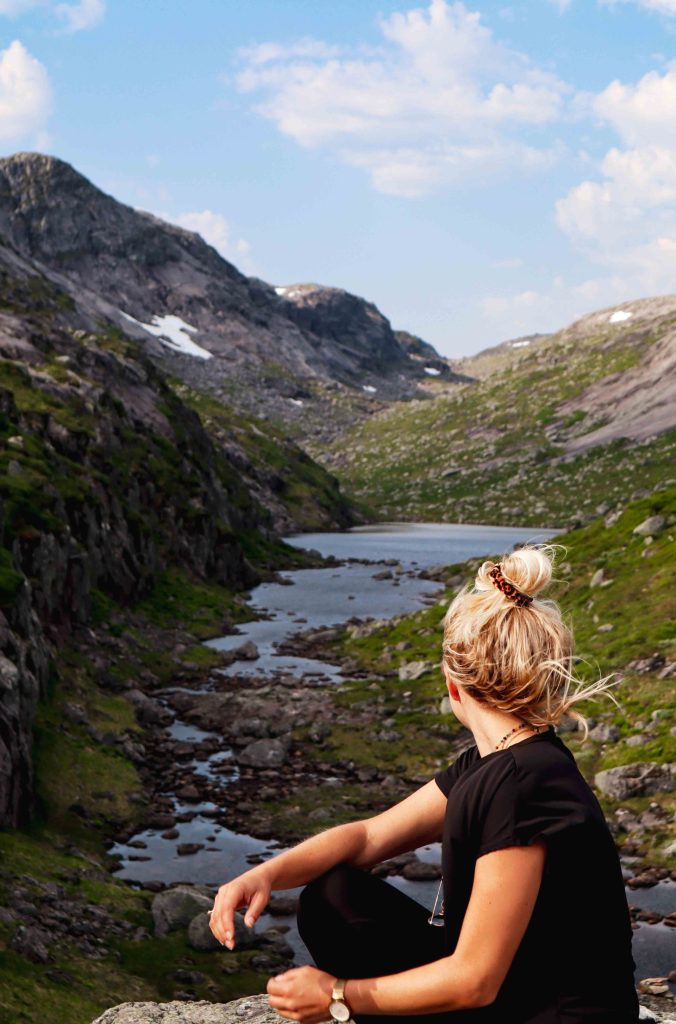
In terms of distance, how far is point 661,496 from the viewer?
43312mm

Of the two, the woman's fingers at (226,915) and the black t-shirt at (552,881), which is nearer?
the black t-shirt at (552,881)

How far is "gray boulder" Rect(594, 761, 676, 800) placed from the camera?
963 inches

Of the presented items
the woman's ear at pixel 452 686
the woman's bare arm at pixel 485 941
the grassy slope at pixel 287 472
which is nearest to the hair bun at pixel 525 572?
the woman's ear at pixel 452 686

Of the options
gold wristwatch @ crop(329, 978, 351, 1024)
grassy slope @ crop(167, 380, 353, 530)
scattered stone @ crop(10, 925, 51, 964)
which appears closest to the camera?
gold wristwatch @ crop(329, 978, 351, 1024)

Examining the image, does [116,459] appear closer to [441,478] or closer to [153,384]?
[153,384]

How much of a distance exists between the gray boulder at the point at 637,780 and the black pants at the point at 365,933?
67.3 ft

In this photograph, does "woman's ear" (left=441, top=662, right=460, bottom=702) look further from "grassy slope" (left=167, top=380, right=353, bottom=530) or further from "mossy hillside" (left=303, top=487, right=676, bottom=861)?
"grassy slope" (left=167, top=380, right=353, bottom=530)

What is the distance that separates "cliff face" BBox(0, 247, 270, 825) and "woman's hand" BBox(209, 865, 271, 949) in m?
19.2

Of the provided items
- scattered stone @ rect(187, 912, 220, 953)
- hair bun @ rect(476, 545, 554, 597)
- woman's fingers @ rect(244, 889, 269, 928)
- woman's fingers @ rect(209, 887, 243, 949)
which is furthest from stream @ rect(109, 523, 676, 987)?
woman's fingers @ rect(209, 887, 243, 949)

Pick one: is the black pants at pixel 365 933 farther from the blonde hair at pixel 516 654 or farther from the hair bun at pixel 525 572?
the hair bun at pixel 525 572

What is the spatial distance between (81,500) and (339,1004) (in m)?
45.8

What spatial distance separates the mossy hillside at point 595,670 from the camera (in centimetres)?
2712

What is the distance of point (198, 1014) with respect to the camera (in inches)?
380

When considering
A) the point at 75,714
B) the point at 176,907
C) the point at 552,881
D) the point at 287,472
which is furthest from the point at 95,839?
the point at 287,472
